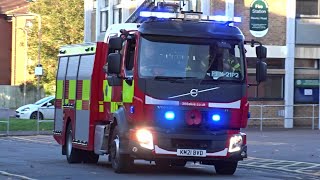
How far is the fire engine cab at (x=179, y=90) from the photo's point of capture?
14.2 metres

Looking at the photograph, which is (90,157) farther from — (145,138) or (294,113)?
(294,113)

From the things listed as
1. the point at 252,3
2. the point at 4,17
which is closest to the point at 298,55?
the point at 252,3

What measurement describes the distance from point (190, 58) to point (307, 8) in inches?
917

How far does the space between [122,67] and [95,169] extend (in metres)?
2.94

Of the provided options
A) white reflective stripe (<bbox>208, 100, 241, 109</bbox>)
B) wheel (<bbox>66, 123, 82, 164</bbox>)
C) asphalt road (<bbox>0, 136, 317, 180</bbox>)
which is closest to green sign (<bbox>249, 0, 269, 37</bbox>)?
asphalt road (<bbox>0, 136, 317, 180</bbox>)

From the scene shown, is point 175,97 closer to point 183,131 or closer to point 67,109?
point 183,131

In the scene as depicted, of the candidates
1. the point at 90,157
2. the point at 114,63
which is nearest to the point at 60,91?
the point at 90,157

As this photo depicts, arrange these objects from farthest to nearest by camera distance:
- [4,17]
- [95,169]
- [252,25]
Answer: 1. [4,17]
2. [252,25]
3. [95,169]

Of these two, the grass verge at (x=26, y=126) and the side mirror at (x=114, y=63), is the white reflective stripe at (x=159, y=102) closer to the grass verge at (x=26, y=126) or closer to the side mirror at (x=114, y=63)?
the side mirror at (x=114, y=63)

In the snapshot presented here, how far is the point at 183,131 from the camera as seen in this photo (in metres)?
14.3

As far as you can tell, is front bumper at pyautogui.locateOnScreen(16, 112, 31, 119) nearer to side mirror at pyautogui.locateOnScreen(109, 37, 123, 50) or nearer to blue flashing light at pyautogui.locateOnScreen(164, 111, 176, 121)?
side mirror at pyautogui.locateOnScreen(109, 37, 123, 50)

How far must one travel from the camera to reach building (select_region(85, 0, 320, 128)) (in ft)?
117

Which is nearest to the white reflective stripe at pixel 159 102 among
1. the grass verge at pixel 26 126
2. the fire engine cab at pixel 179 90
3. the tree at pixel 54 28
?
the fire engine cab at pixel 179 90

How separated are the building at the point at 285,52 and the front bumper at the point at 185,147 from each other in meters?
21.2
